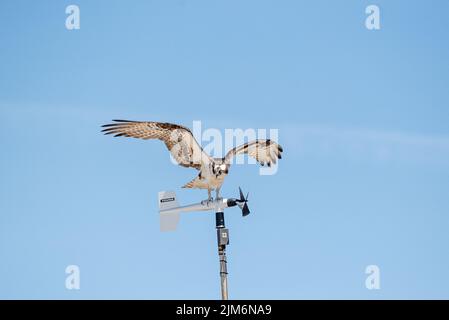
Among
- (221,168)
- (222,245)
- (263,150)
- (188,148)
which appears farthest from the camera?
(263,150)

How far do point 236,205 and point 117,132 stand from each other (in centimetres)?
498

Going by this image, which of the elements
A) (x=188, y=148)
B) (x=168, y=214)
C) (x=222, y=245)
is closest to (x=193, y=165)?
(x=188, y=148)

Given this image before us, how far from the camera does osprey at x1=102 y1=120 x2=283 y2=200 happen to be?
1271 inches

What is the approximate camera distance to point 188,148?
33.0 m

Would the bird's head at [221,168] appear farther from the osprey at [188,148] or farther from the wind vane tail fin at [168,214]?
the wind vane tail fin at [168,214]

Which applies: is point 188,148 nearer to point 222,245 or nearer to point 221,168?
point 221,168

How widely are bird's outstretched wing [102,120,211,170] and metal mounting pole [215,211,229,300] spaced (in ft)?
6.40

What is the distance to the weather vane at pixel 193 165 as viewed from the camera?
31906 millimetres

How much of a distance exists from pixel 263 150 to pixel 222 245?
499cm

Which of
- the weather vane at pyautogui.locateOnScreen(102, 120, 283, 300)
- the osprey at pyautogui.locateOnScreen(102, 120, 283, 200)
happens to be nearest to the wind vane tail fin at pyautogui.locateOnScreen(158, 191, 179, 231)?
the weather vane at pyautogui.locateOnScreen(102, 120, 283, 300)
